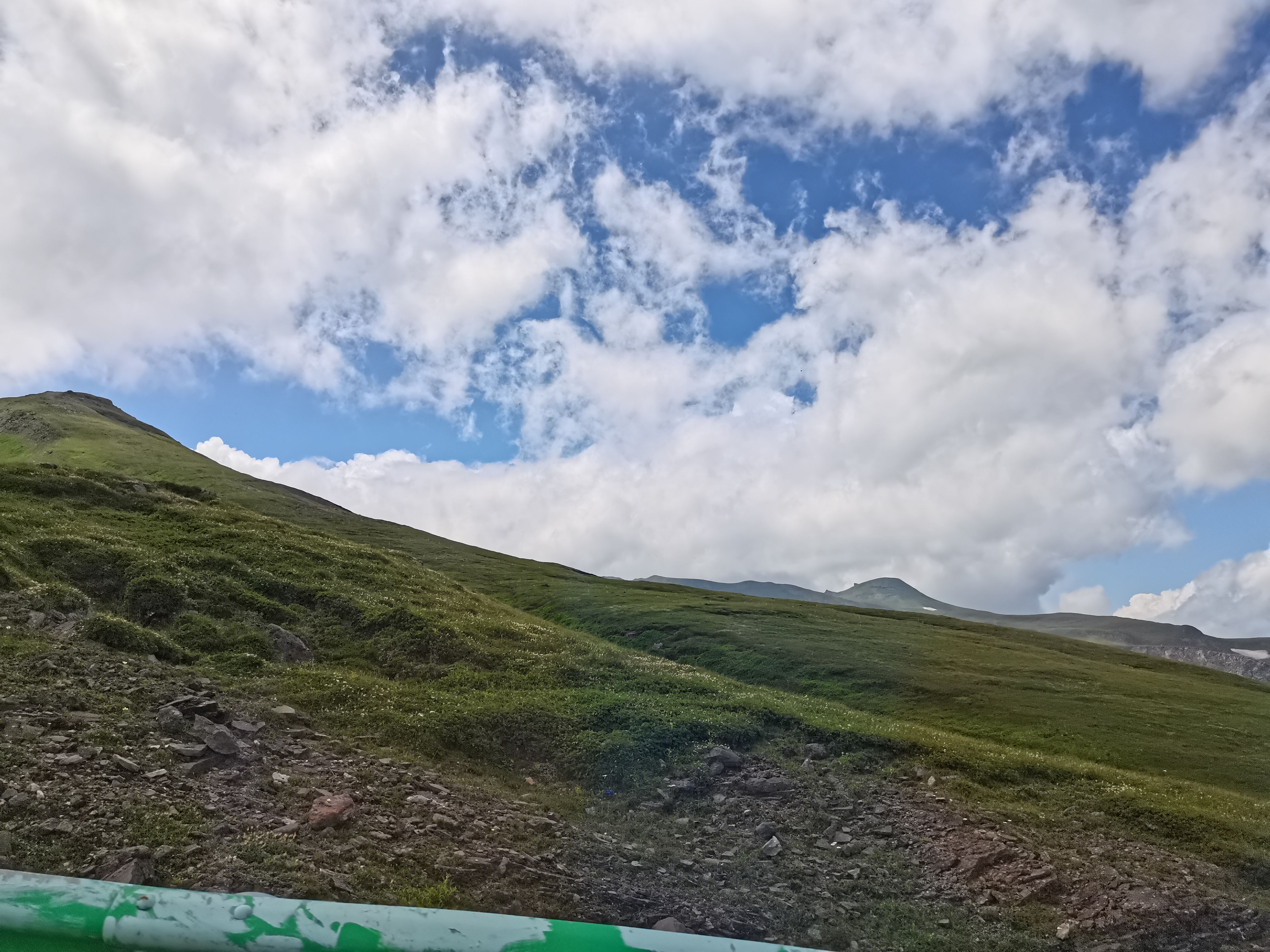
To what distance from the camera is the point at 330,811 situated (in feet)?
52.5

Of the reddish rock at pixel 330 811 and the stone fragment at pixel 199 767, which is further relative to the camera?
the stone fragment at pixel 199 767

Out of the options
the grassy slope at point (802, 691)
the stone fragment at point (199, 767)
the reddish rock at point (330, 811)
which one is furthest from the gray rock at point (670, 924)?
the stone fragment at point (199, 767)

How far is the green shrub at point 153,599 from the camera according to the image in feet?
103

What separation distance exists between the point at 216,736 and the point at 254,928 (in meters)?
16.9

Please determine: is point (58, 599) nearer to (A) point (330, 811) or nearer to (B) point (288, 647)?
(B) point (288, 647)

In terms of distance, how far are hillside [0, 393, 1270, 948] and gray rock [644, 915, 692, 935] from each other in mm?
430

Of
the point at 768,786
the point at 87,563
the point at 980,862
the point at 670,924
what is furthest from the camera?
the point at 87,563

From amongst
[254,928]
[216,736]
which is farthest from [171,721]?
[254,928]

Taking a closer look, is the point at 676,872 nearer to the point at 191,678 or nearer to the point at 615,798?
the point at 615,798

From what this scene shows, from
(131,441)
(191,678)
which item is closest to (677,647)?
(191,678)

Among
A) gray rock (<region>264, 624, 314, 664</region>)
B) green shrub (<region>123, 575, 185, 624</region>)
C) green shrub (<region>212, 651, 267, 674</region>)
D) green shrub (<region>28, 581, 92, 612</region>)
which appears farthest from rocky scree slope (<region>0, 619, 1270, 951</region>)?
gray rock (<region>264, 624, 314, 664</region>)

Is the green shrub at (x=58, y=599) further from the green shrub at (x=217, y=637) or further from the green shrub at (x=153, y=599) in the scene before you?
the green shrub at (x=217, y=637)

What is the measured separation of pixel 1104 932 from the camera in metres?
17.4

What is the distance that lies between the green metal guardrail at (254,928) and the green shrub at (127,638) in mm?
24663
